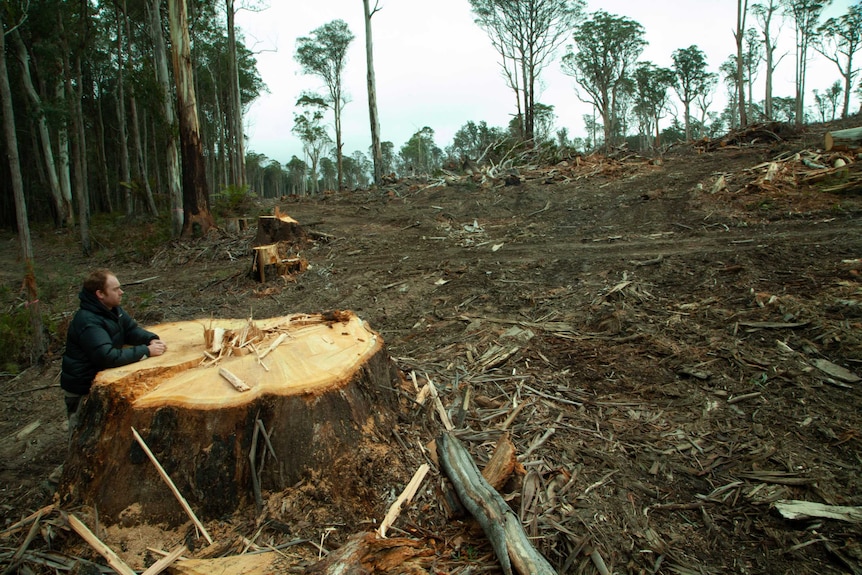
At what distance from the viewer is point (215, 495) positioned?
228 centimetres

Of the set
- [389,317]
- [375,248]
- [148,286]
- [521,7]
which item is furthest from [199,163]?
[521,7]

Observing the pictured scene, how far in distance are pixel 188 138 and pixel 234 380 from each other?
444 inches

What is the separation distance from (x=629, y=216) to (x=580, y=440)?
7303 mm

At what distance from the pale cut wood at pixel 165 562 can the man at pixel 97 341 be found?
4.00 ft

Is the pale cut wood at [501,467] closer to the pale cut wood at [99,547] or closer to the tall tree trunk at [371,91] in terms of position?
the pale cut wood at [99,547]

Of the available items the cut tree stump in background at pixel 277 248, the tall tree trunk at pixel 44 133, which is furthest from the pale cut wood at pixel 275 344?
the tall tree trunk at pixel 44 133

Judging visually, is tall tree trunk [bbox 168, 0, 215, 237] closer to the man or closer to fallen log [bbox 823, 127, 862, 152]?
the man

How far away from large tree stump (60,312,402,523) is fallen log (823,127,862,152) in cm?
1257

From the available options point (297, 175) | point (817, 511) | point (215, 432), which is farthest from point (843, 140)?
point (297, 175)

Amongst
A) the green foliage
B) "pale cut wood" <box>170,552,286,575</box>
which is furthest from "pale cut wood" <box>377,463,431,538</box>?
the green foliage

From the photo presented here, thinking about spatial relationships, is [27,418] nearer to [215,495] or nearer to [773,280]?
[215,495]

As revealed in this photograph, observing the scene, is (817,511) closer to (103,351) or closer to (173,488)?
(173,488)

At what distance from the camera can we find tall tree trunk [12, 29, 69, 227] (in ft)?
60.8

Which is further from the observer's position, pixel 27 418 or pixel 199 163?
pixel 199 163
